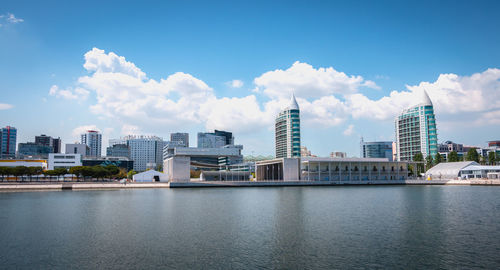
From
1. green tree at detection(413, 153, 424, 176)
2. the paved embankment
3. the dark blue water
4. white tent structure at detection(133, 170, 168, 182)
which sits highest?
green tree at detection(413, 153, 424, 176)

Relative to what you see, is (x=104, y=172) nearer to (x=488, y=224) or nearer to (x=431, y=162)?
(x=488, y=224)

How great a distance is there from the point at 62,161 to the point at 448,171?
18590cm

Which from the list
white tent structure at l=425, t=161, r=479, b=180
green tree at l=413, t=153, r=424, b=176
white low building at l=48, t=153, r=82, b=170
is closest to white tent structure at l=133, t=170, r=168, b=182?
white low building at l=48, t=153, r=82, b=170

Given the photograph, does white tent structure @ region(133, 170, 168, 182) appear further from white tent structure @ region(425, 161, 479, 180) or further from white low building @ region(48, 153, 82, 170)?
white tent structure @ region(425, 161, 479, 180)

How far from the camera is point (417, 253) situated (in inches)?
968

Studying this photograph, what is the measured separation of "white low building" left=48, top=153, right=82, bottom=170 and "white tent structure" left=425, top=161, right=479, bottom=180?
571ft

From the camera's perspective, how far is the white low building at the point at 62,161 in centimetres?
18488

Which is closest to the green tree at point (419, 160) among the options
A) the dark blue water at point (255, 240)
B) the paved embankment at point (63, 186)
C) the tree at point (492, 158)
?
the tree at point (492, 158)

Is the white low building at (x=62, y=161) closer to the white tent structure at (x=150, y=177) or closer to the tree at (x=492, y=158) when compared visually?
the white tent structure at (x=150, y=177)

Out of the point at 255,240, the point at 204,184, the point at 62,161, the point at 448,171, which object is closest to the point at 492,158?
the point at 448,171

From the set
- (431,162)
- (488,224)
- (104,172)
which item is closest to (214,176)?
(104,172)

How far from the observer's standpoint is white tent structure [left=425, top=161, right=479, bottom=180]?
13688 centimetres

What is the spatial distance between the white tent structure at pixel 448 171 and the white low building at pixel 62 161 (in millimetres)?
174011

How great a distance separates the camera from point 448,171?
143 metres
